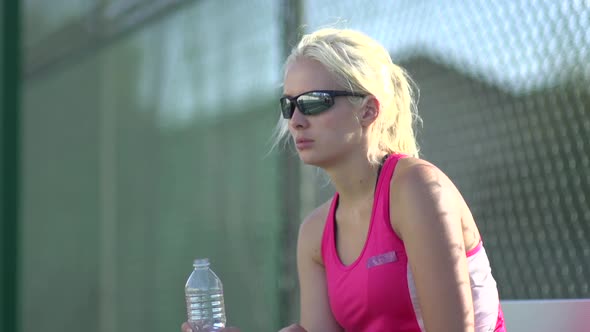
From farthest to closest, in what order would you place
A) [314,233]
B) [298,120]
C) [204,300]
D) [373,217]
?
[204,300]
[314,233]
[298,120]
[373,217]

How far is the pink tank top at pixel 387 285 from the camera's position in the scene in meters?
2.53

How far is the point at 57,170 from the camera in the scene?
22.1 feet

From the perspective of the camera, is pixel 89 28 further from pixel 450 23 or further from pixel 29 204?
pixel 450 23

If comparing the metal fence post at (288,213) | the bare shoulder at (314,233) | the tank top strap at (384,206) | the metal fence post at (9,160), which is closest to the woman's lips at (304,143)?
the tank top strap at (384,206)

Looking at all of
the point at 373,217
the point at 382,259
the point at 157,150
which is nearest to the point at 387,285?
the point at 382,259

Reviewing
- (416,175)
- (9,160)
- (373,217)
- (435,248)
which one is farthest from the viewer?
(9,160)

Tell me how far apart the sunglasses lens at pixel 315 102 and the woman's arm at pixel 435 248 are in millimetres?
369

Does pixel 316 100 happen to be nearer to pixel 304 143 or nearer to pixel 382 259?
pixel 304 143

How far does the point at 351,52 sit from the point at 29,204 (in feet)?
14.5

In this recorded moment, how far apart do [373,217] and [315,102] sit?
1.30ft

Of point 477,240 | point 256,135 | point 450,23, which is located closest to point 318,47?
point 477,240

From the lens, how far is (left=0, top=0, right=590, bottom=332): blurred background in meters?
5.53

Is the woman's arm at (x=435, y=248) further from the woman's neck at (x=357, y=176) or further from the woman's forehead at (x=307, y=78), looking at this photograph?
the woman's forehead at (x=307, y=78)

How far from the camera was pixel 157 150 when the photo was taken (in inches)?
263
